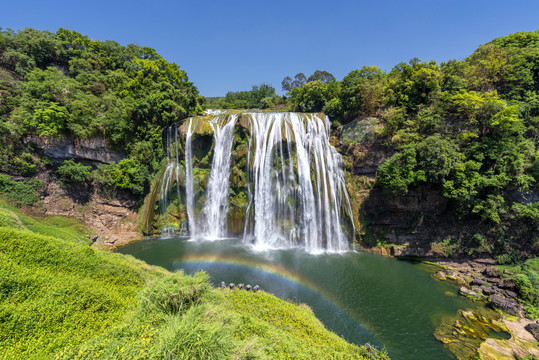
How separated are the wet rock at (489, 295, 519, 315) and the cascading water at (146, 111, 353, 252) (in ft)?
27.4

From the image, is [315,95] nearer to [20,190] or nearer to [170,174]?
[170,174]

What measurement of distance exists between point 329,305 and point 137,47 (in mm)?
38381

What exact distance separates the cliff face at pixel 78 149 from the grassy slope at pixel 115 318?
50.2 ft

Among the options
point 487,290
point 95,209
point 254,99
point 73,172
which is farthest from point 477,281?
point 254,99

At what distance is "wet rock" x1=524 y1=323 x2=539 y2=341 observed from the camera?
831 centimetres

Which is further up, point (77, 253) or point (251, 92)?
point (251, 92)

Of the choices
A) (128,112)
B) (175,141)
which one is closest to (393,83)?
(175,141)

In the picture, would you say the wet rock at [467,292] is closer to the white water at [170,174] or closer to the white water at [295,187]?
the white water at [295,187]

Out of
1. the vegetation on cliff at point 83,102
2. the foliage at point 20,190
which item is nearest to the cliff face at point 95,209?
the foliage at point 20,190

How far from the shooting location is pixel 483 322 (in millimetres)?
9172

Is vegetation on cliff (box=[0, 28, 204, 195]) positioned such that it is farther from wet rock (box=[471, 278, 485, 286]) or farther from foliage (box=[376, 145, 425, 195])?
wet rock (box=[471, 278, 485, 286])

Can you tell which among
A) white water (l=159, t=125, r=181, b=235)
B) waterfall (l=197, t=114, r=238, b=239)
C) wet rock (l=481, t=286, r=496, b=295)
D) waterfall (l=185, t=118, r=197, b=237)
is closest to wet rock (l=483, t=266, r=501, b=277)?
wet rock (l=481, t=286, r=496, b=295)

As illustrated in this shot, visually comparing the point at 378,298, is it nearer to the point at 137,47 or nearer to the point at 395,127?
the point at 395,127

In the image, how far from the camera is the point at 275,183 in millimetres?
18188
